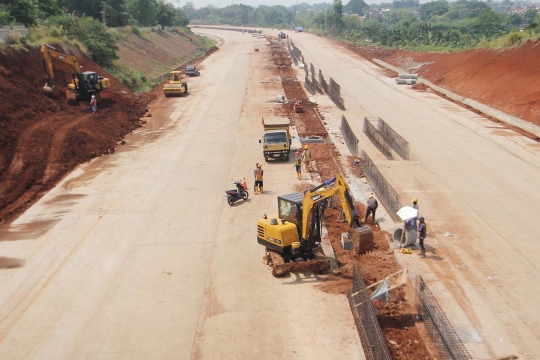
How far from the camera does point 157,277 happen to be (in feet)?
55.6

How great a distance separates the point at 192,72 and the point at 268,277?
165ft

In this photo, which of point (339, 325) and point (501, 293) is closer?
point (339, 325)

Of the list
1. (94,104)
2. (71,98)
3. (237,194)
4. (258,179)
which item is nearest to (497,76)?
(258,179)

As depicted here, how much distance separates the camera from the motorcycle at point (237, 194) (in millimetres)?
22953

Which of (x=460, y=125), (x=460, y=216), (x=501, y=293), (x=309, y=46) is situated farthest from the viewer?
(x=309, y=46)

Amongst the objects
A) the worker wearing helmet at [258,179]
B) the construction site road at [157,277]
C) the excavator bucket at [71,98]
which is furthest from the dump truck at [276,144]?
the excavator bucket at [71,98]

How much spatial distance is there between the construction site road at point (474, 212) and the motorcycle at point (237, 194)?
698 cm

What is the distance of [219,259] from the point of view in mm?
18125

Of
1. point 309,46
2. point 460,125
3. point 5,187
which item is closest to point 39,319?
point 5,187

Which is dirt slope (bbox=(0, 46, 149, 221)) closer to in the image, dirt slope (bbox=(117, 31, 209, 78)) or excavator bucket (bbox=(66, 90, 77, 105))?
excavator bucket (bbox=(66, 90, 77, 105))

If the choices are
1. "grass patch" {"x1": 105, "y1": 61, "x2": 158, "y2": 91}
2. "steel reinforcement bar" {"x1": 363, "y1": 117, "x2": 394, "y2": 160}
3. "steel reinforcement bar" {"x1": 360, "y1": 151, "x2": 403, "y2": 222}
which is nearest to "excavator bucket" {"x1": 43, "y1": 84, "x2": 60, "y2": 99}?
"grass patch" {"x1": 105, "y1": 61, "x2": 158, "y2": 91}

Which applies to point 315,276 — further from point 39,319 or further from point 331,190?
point 39,319

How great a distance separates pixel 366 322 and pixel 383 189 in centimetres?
983

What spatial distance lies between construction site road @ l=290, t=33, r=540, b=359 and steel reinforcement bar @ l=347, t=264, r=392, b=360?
2.29m
